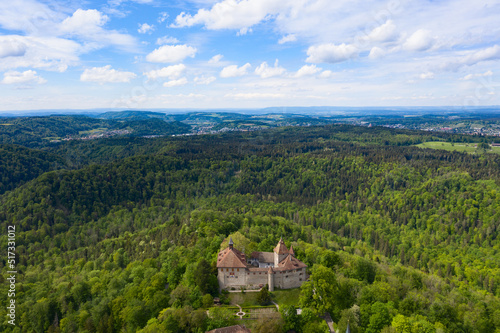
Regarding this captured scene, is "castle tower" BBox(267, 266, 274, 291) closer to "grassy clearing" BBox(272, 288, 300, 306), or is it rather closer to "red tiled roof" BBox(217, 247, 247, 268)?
"grassy clearing" BBox(272, 288, 300, 306)

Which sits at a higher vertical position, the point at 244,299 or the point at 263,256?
the point at 263,256

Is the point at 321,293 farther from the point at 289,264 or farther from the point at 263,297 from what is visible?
the point at 263,297

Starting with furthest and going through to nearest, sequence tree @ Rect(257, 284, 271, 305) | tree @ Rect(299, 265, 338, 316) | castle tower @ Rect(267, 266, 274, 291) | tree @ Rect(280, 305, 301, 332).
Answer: castle tower @ Rect(267, 266, 274, 291) < tree @ Rect(257, 284, 271, 305) < tree @ Rect(299, 265, 338, 316) < tree @ Rect(280, 305, 301, 332)

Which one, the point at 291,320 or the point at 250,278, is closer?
the point at 291,320

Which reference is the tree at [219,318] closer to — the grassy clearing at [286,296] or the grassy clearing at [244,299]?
the grassy clearing at [244,299]

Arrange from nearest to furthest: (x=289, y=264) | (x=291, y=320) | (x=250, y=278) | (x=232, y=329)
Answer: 1. (x=232, y=329)
2. (x=291, y=320)
3. (x=250, y=278)
4. (x=289, y=264)

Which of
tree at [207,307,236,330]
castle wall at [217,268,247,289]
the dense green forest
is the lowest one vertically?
the dense green forest

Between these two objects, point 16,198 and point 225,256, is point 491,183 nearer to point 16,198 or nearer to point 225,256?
point 225,256

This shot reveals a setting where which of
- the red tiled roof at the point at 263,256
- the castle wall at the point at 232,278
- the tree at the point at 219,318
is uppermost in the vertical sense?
the red tiled roof at the point at 263,256

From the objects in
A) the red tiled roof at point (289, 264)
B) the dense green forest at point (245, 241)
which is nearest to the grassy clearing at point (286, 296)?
the dense green forest at point (245, 241)

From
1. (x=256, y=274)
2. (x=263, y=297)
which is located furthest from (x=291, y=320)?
(x=256, y=274)

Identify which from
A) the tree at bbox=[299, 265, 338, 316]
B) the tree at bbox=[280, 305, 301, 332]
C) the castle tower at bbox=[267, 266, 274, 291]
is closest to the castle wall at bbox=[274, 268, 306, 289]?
the castle tower at bbox=[267, 266, 274, 291]
